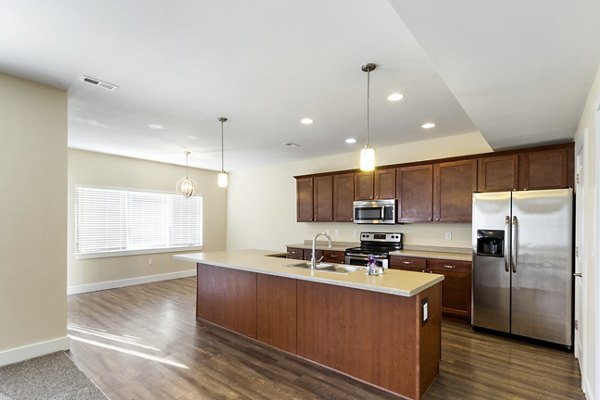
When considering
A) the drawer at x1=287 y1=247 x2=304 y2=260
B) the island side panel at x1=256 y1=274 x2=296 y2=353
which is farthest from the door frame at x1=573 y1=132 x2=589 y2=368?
the drawer at x1=287 y1=247 x2=304 y2=260

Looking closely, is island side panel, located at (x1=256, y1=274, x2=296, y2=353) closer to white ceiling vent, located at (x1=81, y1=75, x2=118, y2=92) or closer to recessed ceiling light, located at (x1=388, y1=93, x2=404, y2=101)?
recessed ceiling light, located at (x1=388, y1=93, x2=404, y2=101)

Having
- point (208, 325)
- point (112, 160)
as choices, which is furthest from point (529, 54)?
point (112, 160)

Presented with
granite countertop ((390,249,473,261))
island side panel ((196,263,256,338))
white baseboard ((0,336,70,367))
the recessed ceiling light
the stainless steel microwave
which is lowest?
white baseboard ((0,336,70,367))

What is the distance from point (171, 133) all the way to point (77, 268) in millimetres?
3244

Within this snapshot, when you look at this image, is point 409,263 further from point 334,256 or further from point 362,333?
point 362,333

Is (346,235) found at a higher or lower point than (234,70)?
lower

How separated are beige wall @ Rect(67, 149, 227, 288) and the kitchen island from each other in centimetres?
366

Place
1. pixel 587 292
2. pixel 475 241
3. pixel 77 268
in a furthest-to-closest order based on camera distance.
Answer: pixel 77 268 < pixel 475 241 < pixel 587 292

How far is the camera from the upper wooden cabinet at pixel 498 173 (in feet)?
13.0

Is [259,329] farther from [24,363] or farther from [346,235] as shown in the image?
[346,235]

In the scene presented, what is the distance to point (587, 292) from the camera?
2.47 metres

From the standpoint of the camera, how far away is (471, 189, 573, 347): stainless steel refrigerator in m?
3.33

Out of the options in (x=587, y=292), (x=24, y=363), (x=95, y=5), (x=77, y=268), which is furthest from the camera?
(x=77, y=268)

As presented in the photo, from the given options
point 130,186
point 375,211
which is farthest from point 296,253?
point 130,186
